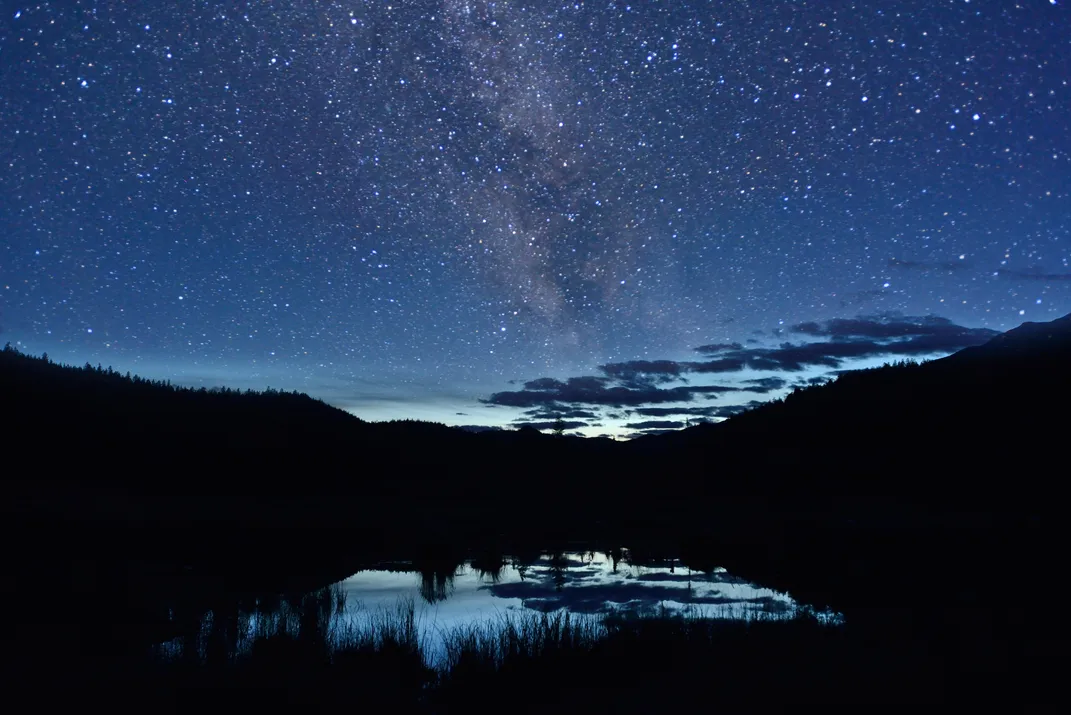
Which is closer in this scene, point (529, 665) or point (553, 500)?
point (529, 665)

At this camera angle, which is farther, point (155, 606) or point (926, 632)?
point (155, 606)

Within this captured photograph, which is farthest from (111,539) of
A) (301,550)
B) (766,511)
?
(766,511)

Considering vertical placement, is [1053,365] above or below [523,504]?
above

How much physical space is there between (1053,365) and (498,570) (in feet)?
278

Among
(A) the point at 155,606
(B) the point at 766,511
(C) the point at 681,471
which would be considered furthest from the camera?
(C) the point at 681,471

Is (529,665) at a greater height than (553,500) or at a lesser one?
lesser

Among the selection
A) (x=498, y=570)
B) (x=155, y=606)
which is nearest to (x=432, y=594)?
(x=498, y=570)

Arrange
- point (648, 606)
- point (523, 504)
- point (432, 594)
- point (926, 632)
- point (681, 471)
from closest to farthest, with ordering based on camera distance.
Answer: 1. point (926, 632)
2. point (648, 606)
3. point (432, 594)
4. point (523, 504)
5. point (681, 471)

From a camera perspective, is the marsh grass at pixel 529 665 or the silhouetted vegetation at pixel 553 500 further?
the silhouetted vegetation at pixel 553 500

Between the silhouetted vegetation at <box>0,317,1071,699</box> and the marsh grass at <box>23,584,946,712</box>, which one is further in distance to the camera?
the silhouetted vegetation at <box>0,317,1071,699</box>

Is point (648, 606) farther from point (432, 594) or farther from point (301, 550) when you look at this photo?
point (301, 550)

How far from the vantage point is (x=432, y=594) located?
19016 millimetres

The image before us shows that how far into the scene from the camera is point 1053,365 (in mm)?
79375

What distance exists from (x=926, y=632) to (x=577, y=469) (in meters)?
90.4
